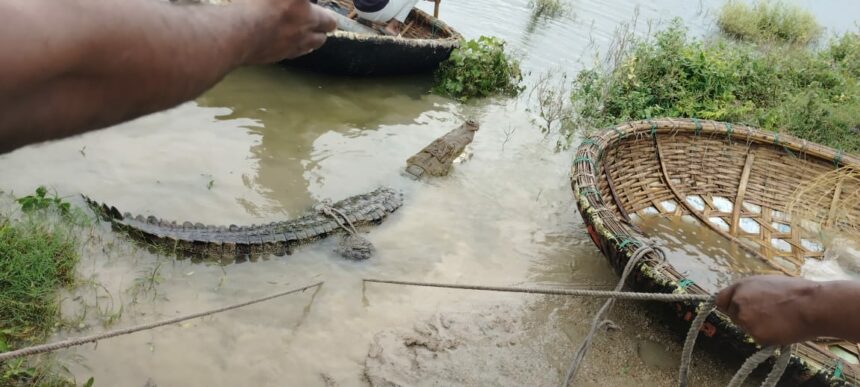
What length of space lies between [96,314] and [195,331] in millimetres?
507

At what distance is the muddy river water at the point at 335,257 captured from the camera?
302cm

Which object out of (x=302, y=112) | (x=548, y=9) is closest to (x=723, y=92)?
(x=302, y=112)

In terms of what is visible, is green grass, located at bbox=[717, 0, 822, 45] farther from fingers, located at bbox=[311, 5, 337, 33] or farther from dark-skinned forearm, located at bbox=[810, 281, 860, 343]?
fingers, located at bbox=[311, 5, 337, 33]

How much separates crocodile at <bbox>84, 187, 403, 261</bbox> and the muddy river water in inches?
3.3

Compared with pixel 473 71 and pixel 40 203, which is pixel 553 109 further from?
pixel 40 203

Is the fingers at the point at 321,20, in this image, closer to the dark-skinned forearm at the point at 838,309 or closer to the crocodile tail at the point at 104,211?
the dark-skinned forearm at the point at 838,309

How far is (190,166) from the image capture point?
→ 448cm

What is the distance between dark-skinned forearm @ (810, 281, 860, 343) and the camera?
4.95 feet

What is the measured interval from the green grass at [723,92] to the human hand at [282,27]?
5.86 m

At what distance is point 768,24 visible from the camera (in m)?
11.9

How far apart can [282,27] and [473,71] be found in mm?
6059

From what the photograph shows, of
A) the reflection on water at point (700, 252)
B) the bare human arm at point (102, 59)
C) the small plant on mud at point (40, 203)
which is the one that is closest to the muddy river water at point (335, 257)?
the small plant on mud at point (40, 203)

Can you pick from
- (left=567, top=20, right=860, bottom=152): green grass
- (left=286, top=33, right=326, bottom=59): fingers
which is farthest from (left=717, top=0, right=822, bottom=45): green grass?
(left=286, top=33, right=326, bottom=59): fingers

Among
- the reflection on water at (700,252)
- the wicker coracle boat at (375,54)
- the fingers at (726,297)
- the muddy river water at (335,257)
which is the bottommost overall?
the muddy river water at (335,257)
